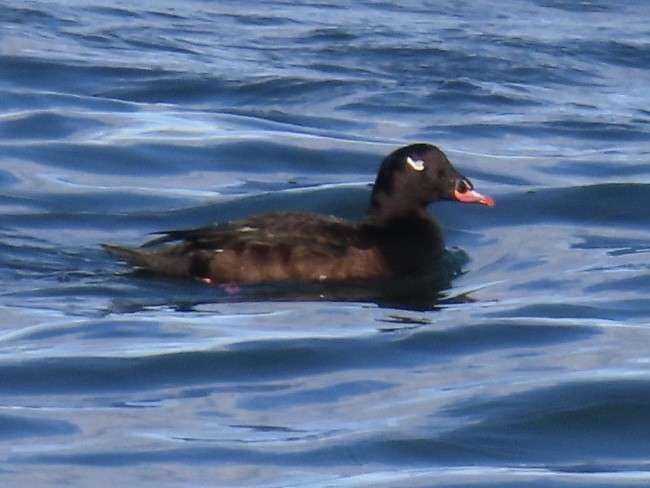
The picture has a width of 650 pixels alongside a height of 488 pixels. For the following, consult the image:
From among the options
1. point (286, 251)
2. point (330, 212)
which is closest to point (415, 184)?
point (286, 251)

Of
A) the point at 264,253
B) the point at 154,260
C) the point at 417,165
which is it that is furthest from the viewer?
the point at 417,165

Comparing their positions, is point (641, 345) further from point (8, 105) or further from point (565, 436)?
point (8, 105)

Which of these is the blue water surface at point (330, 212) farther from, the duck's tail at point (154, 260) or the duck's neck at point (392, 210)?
the duck's neck at point (392, 210)

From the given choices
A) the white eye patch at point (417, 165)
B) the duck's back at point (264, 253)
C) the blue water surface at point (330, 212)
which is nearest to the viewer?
the blue water surface at point (330, 212)

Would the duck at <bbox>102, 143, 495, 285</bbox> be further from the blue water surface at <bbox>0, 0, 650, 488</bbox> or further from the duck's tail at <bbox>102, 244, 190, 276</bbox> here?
the blue water surface at <bbox>0, 0, 650, 488</bbox>

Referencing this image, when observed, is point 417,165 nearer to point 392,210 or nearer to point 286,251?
point 392,210

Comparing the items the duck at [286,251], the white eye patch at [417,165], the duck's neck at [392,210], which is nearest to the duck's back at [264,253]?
the duck at [286,251]

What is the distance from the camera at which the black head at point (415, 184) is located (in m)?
11.6

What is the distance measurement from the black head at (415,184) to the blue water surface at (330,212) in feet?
1.45

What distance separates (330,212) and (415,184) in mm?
1743

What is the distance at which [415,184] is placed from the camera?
38.2ft

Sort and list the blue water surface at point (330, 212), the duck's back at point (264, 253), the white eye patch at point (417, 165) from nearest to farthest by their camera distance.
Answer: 1. the blue water surface at point (330, 212)
2. the duck's back at point (264, 253)
3. the white eye patch at point (417, 165)

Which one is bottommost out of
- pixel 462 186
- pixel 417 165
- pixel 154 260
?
pixel 154 260

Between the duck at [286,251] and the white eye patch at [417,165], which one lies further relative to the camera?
the white eye patch at [417,165]
